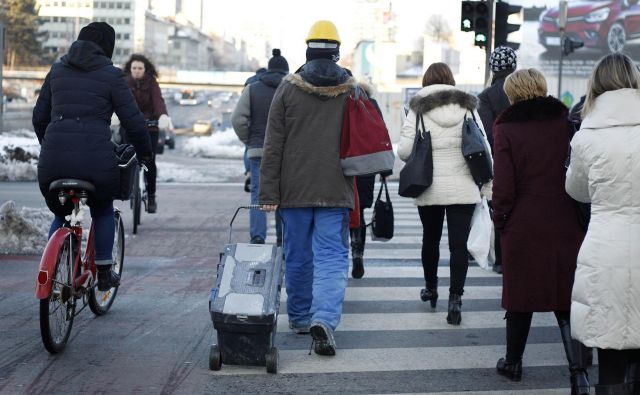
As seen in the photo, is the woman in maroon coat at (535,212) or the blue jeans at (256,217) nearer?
the woman in maroon coat at (535,212)

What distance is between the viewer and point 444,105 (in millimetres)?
7098

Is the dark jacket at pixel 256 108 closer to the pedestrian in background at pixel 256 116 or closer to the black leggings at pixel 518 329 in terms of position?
the pedestrian in background at pixel 256 116

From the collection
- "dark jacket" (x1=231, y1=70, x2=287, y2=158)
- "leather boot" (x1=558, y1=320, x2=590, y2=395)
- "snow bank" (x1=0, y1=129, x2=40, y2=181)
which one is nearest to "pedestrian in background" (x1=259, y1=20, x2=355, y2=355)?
"leather boot" (x1=558, y1=320, x2=590, y2=395)

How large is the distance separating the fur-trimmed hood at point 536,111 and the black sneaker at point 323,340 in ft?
5.05

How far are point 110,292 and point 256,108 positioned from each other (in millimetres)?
3133

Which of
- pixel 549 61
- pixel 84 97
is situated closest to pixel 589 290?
pixel 84 97

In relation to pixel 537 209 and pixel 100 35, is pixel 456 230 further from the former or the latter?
pixel 100 35

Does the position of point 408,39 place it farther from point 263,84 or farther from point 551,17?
point 263,84

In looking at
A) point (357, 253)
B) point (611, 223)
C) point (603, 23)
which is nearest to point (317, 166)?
point (611, 223)

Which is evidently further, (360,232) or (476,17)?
(476,17)

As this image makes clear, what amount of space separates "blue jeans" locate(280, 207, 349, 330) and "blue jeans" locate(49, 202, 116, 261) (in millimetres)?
1035

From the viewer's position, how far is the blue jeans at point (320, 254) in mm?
6223

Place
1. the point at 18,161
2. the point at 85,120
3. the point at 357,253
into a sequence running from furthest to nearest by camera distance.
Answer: the point at 18,161, the point at 357,253, the point at 85,120

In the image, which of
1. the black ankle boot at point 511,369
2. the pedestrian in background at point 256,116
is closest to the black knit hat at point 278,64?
the pedestrian in background at point 256,116
